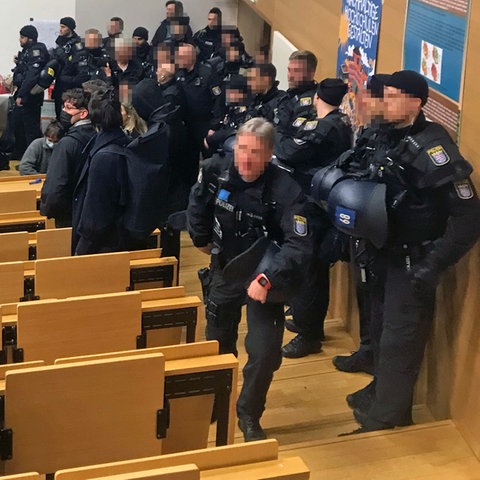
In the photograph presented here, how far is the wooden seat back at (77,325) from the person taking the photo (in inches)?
114

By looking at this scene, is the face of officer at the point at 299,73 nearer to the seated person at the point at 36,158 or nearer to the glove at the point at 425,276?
the glove at the point at 425,276

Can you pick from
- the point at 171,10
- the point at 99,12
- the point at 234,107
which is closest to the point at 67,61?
the point at 171,10

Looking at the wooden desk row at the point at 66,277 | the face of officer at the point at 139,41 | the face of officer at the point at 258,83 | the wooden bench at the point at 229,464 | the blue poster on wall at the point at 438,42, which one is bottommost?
the wooden desk row at the point at 66,277

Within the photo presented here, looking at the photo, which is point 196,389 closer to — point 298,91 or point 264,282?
point 264,282

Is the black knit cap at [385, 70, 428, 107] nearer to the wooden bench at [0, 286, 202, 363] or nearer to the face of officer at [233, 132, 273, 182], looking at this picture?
the face of officer at [233, 132, 273, 182]

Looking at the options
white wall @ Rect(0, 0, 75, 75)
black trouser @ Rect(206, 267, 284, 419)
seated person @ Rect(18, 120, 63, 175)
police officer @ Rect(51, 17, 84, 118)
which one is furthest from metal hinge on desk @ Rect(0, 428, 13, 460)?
white wall @ Rect(0, 0, 75, 75)

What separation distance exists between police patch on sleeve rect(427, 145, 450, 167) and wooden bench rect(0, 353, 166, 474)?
4.50 ft

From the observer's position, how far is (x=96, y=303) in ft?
9.59

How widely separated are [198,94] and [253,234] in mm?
3140

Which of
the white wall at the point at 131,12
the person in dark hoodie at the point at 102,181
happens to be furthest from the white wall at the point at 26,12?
the person in dark hoodie at the point at 102,181

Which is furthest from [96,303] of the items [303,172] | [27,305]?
[303,172]

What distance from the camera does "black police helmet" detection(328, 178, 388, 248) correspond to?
3213 millimetres

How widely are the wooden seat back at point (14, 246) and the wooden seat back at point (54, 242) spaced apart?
105 millimetres

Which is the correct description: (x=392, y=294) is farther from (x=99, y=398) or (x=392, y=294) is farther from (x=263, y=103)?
(x=263, y=103)
